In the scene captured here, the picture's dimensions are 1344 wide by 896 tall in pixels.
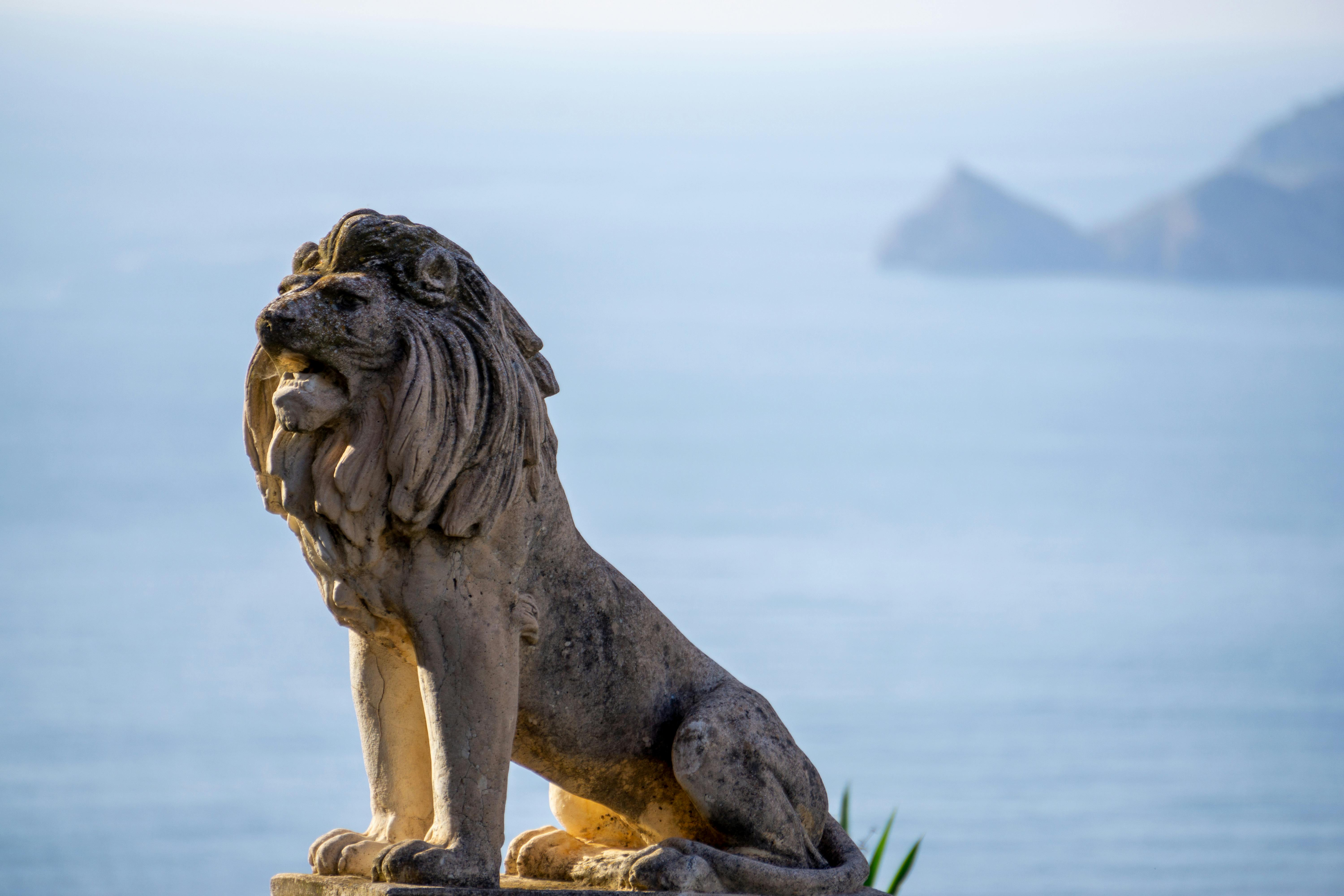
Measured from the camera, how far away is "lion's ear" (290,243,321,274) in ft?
14.1

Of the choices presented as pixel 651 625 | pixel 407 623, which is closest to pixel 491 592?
pixel 407 623

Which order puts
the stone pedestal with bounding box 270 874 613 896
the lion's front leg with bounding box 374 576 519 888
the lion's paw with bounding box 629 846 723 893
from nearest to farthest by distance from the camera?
the stone pedestal with bounding box 270 874 613 896
the lion's front leg with bounding box 374 576 519 888
the lion's paw with bounding box 629 846 723 893

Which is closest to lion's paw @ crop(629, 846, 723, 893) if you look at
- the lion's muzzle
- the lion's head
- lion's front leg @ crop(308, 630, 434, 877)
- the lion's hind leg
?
the lion's hind leg

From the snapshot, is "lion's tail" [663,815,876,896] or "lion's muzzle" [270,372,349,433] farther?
"lion's tail" [663,815,876,896]

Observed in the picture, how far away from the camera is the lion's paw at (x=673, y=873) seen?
4.27m

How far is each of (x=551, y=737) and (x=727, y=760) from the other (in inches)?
15.9

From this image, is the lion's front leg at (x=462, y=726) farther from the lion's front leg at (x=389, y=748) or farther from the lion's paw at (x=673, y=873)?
the lion's paw at (x=673, y=873)

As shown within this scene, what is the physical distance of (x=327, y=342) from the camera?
160 inches

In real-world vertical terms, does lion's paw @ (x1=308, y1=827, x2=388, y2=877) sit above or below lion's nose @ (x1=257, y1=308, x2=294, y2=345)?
below

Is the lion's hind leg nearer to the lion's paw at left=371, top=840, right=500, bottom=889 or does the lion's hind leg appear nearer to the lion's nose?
the lion's paw at left=371, top=840, right=500, bottom=889

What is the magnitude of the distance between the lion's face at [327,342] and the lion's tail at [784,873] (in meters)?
1.26

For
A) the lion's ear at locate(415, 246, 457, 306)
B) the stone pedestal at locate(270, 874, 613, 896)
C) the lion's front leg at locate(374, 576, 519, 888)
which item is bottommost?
the stone pedestal at locate(270, 874, 613, 896)

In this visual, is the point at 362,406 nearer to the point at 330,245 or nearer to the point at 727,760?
the point at 330,245

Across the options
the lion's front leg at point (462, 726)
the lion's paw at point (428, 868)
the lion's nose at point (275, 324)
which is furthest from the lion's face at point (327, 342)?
the lion's paw at point (428, 868)
